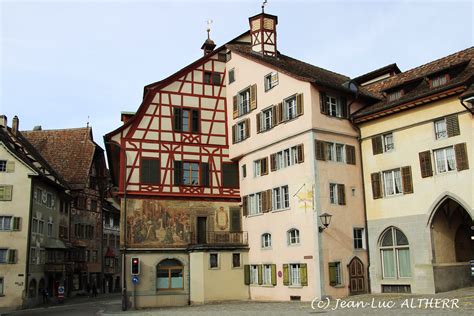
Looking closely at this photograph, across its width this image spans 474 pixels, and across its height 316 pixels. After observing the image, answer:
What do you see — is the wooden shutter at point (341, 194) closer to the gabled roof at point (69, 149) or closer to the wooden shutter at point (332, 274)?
the wooden shutter at point (332, 274)

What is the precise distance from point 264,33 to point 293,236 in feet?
50.5

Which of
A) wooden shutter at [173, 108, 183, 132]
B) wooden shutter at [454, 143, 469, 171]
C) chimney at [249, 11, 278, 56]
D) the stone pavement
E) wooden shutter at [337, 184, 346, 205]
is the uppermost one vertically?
chimney at [249, 11, 278, 56]

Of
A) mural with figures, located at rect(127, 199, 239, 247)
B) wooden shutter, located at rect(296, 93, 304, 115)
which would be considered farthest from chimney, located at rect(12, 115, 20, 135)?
wooden shutter, located at rect(296, 93, 304, 115)

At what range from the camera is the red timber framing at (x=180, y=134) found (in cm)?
3488

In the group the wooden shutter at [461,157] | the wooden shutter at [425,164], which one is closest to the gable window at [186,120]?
the wooden shutter at [425,164]

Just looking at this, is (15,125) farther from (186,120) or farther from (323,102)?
(323,102)

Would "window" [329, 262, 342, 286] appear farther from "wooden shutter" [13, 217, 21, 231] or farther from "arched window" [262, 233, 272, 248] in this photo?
"wooden shutter" [13, 217, 21, 231]

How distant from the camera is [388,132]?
29469mm

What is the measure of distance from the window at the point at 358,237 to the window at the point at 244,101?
35.3 feet

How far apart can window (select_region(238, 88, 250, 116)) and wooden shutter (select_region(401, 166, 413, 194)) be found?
453 inches

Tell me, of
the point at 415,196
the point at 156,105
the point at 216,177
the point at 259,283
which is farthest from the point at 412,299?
the point at 156,105

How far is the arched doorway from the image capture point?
26.8 metres

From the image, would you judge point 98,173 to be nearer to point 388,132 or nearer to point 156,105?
point 156,105

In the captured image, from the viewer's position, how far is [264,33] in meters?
38.4
